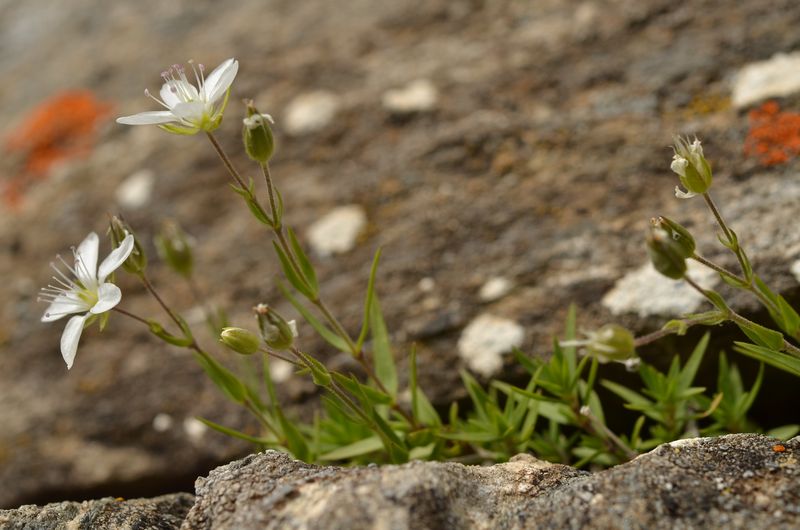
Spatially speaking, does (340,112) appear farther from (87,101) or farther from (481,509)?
(481,509)

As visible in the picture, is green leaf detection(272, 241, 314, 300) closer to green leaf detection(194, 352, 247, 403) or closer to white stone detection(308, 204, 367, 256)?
green leaf detection(194, 352, 247, 403)

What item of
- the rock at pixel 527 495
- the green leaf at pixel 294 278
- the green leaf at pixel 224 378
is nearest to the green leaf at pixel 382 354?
the green leaf at pixel 294 278

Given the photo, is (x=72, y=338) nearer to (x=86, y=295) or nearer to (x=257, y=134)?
(x=86, y=295)

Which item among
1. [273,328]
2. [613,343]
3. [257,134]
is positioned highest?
[257,134]

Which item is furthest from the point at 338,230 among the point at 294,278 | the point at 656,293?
the point at 656,293

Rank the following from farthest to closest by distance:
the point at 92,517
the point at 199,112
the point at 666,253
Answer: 1. the point at 199,112
2. the point at 92,517
3. the point at 666,253

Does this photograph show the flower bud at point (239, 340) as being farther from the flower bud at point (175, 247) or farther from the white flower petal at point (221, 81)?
the flower bud at point (175, 247)
